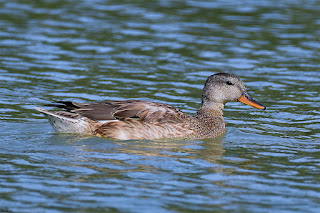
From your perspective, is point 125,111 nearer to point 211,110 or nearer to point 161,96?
point 211,110

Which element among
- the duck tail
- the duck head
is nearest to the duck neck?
the duck head

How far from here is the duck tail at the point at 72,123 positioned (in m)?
10.1

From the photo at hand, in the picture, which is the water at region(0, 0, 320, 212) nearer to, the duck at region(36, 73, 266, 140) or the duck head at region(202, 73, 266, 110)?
the duck at region(36, 73, 266, 140)

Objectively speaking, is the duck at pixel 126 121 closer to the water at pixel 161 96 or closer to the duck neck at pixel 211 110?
the water at pixel 161 96

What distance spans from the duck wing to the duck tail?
0.27 feet

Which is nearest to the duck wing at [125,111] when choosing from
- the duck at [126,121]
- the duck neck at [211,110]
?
the duck at [126,121]

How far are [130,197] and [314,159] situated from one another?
10.5 feet

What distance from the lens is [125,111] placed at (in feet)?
33.9

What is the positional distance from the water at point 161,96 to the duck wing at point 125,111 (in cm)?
46

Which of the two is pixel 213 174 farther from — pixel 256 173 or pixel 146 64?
pixel 146 64

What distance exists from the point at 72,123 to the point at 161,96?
10.5ft

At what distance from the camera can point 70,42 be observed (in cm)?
1669

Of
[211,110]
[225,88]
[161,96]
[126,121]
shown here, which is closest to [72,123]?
[126,121]

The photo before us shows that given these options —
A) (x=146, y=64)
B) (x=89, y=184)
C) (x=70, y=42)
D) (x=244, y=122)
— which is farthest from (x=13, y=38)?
(x=89, y=184)
